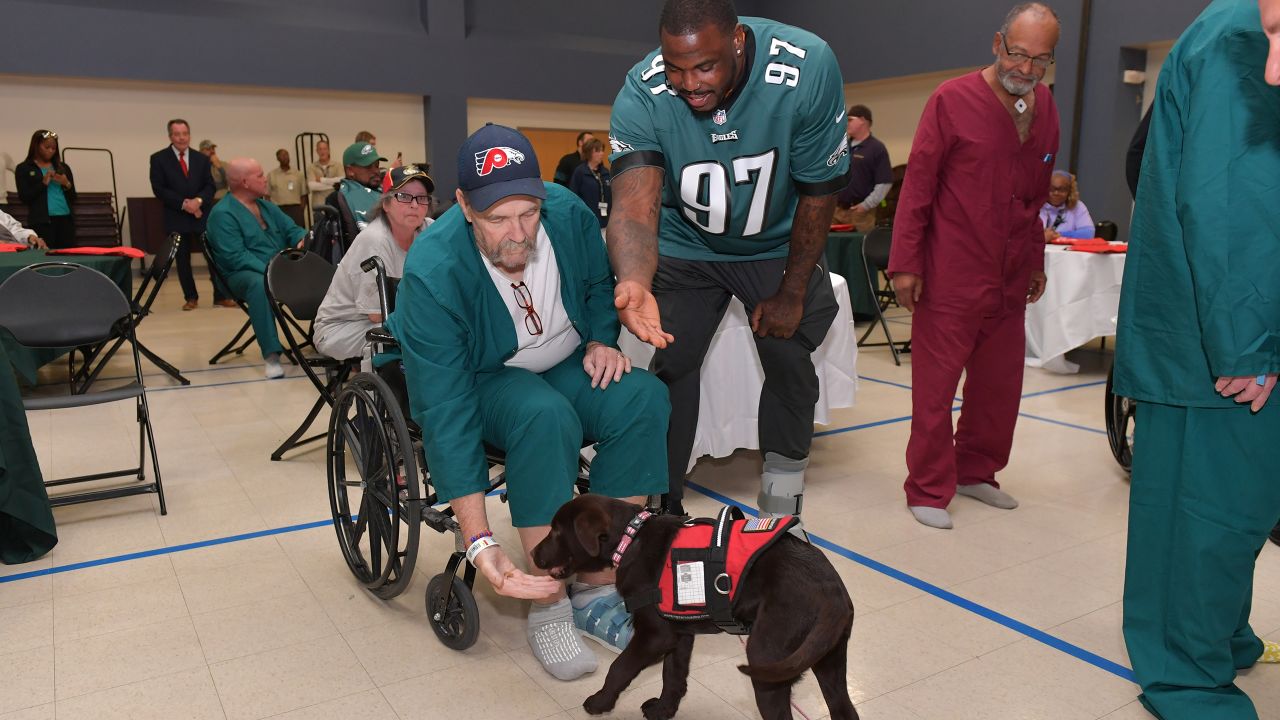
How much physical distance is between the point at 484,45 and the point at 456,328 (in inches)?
448

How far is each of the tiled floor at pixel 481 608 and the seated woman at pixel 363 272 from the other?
0.60m

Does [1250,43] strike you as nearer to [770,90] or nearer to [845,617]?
[770,90]

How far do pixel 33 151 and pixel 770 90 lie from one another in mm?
7647

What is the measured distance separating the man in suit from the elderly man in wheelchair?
6.87m

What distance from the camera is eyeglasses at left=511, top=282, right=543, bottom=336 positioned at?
6.75 feet

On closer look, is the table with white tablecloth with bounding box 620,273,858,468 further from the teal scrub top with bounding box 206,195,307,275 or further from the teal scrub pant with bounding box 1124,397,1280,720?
the teal scrub top with bounding box 206,195,307,275

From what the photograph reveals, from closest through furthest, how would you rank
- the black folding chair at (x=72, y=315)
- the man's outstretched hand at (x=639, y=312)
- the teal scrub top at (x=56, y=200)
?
the man's outstretched hand at (x=639, y=312) < the black folding chair at (x=72, y=315) < the teal scrub top at (x=56, y=200)

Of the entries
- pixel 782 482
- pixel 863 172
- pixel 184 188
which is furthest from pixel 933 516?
pixel 184 188

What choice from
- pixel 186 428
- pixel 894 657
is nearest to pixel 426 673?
pixel 894 657

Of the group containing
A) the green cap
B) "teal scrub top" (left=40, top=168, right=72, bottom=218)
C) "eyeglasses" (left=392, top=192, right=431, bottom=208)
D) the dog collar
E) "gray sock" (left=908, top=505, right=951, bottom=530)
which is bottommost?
"gray sock" (left=908, top=505, right=951, bottom=530)

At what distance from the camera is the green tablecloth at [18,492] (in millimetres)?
2510

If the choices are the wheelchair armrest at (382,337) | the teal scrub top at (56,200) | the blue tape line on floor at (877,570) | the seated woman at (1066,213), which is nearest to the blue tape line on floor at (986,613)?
the blue tape line on floor at (877,570)

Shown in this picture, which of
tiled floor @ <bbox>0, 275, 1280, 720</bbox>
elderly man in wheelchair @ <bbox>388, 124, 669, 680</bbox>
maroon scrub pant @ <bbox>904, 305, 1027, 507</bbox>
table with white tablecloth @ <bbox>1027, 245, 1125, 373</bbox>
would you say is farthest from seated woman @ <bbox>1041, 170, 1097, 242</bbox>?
elderly man in wheelchair @ <bbox>388, 124, 669, 680</bbox>

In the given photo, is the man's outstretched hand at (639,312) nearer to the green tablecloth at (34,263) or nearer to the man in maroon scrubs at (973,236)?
the man in maroon scrubs at (973,236)
